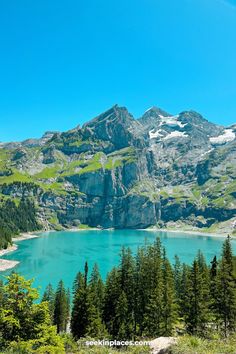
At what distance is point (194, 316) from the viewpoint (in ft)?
171

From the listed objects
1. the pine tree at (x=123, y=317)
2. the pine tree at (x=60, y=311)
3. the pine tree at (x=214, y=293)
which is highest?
the pine tree at (x=214, y=293)

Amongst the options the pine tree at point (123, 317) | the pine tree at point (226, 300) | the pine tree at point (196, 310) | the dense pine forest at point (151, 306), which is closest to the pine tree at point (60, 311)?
the dense pine forest at point (151, 306)

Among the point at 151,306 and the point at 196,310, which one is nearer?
the point at 196,310

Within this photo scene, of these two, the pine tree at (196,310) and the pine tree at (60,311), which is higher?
the pine tree at (196,310)

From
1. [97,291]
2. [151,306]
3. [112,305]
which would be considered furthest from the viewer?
[97,291]

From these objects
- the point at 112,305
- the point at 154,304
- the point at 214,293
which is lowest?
the point at 112,305

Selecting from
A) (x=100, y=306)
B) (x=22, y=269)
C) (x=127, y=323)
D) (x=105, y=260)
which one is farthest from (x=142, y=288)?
(x=105, y=260)

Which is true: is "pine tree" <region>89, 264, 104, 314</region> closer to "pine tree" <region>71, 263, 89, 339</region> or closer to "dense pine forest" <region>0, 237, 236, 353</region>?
"dense pine forest" <region>0, 237, 236, 353</region>

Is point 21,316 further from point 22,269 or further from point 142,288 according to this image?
point 22,269

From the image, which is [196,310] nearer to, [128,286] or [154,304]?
[154,304]

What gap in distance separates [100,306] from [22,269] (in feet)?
336

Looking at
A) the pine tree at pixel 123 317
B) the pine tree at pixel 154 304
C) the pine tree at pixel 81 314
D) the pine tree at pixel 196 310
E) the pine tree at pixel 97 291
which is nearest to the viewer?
the pine tree at pixel 196 310

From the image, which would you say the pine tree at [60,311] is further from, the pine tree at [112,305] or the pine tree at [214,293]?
the pine tree at [214,293]

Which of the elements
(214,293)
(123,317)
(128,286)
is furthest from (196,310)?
(128,286)
